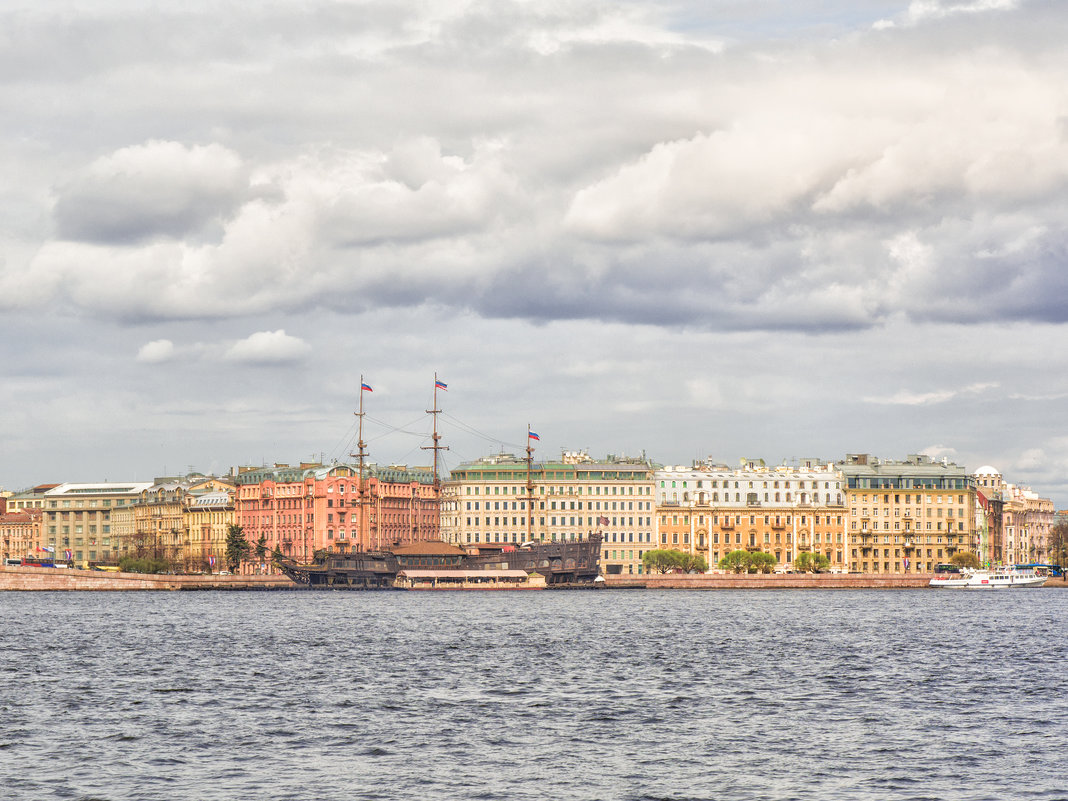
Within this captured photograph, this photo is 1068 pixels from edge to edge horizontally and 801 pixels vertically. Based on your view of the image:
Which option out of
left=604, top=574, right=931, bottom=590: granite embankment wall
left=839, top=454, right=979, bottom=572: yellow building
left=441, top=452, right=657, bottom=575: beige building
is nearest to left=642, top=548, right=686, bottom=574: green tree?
left=441, top=452, right=657, bottom=575: beige building

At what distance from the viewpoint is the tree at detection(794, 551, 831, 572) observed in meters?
181

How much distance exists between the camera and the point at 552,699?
45406 millimetres

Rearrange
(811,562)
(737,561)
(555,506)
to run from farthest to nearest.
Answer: (555,506)
(811,562)
(737,561)

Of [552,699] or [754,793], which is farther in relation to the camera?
[552,699]

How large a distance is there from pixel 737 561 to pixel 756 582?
18507 millimetres

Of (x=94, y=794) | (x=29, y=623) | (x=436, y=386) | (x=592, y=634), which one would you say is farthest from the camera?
(x=436, y=386)

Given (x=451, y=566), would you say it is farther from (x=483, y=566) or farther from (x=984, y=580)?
(x=984, y=580)

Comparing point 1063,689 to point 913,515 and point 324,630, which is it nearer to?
point 324,630

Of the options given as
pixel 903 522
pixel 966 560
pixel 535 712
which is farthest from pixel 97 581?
pixel 535 712

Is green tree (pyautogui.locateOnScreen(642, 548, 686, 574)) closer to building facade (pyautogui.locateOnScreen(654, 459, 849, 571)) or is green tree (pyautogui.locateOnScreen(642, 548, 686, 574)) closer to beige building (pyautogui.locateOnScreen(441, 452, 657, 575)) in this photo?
beige building (pyautogui.locateOnScreen(441, 452, 657, 575))

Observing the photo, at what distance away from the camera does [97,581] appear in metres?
162

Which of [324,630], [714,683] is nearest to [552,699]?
[714,683]

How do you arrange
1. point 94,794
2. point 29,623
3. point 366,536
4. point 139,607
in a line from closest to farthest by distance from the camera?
point 94,794 < point 29,623 < point 139,607 < point 366,536

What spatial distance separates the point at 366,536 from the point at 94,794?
6547 inches
